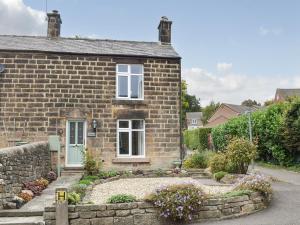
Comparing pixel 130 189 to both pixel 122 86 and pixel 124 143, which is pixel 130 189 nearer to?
pixel 124 143

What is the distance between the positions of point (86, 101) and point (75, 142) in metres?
2.07

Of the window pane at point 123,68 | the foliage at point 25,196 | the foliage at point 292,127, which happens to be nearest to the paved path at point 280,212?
the foliage at point 25,196

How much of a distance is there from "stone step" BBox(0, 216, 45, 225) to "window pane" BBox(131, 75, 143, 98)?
36.0 ft

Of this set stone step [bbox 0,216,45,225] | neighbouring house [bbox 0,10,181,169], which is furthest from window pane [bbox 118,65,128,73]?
stone step [bbox 0,216,45,225]

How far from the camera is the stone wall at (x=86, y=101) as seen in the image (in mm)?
18922

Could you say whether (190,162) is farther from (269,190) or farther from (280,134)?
(269,190)

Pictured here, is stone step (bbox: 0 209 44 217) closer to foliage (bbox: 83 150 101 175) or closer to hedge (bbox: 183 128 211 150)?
foliage (bbox: 83 150 101 175)

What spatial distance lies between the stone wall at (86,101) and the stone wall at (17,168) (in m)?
3.20

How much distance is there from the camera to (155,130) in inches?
778

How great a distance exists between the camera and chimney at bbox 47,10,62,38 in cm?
2114

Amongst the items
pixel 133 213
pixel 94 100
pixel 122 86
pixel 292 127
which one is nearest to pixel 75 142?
pixel 94 100

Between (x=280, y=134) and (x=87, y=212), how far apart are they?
14.5m

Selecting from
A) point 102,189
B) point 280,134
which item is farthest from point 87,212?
point 280,134

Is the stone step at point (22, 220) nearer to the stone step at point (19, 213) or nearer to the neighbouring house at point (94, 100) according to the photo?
the stone step at point (19, 213)
